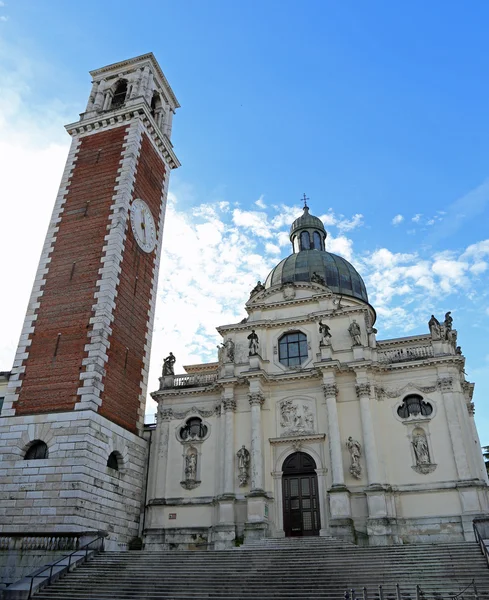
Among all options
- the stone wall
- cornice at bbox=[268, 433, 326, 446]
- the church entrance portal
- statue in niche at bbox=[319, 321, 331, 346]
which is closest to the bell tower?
the stone wall

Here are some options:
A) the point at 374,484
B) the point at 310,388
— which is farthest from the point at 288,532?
the point at 310,388

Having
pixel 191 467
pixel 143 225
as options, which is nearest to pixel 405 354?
pixel 191 467

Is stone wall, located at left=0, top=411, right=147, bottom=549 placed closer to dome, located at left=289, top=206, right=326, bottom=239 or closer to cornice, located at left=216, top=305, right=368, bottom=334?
cornice, located at left=216, top=305, right=368, bottom=334

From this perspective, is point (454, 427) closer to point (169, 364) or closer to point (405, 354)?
point (405, 354)

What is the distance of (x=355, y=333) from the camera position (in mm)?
25453

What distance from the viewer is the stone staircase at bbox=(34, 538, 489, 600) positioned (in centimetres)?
1449

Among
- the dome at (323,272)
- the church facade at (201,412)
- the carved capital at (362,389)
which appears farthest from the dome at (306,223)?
the carved capital at (362,389)

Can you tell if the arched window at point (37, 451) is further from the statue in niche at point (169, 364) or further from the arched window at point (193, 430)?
the statue in niche at point (169, 364)

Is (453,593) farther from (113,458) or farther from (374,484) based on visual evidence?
(113,458)

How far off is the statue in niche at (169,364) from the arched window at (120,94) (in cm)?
1551

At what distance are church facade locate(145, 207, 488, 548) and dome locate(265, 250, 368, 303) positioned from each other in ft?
15.7

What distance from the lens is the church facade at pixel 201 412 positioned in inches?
822

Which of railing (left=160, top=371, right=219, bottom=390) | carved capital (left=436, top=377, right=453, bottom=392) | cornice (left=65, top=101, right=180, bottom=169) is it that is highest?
cornice (left=65, top=101, right=180, bottom=169)

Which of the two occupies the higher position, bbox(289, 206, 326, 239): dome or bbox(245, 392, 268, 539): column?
bbox(289, 206, 326, 239): dome
